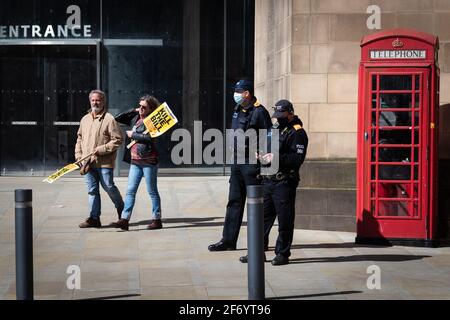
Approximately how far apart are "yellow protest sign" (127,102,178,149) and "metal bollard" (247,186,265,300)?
3889mm

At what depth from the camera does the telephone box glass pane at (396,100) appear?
1001 centimetres

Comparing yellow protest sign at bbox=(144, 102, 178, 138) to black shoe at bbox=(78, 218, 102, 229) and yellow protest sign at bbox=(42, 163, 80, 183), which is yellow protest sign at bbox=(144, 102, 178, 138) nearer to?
yellow protest sign at bbox=(42, 163, 80, 183)

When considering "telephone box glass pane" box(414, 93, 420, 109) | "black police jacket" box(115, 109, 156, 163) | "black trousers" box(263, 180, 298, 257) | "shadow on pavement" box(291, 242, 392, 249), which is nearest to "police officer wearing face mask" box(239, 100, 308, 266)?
"black trousers" box(263, 180, 298, 257)

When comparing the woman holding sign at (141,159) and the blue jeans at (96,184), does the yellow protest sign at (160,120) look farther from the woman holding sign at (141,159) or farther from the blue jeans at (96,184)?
the blue jeans at (96,184)

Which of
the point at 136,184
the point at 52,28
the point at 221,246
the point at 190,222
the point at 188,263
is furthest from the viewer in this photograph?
the point at 52,28

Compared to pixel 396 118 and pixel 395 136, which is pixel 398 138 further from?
pixel 396 118

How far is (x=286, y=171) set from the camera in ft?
29.2

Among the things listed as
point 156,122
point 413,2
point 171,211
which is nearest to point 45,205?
point 171,211

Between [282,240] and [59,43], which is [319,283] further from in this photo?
[59,43]

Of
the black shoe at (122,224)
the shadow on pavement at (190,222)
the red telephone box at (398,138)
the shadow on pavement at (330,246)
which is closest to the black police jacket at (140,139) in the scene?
the black shoe at (122,224)

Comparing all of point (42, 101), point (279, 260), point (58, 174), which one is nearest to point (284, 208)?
point (279, 260)

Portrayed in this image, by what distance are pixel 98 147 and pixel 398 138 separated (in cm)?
367

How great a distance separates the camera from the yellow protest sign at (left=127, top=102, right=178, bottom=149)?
34.4 ft

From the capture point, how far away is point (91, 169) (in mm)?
11164
